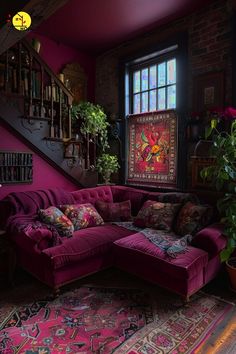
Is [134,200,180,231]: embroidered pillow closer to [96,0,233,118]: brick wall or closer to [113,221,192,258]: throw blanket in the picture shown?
[113,221,192,258]: throw blanket

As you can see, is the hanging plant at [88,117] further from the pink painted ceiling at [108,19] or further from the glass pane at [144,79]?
the pink painted ceiling at [108,19]

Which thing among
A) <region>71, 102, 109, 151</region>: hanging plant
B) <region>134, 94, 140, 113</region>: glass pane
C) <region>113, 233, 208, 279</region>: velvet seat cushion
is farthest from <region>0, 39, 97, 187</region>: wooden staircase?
<region>113, 233, 208, 279</region>: velvet seat cushion

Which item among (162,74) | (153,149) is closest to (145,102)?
(162,74)

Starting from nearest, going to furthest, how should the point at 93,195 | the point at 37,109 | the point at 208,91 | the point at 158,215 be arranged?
the point at 158,215 → the point at 208,91 → the point at 37,109 → the point at 93,195

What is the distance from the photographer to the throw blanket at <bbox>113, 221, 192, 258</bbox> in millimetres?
2470

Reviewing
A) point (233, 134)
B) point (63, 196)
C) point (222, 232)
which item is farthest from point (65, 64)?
point (222, 232)

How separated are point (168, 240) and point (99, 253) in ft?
2.39

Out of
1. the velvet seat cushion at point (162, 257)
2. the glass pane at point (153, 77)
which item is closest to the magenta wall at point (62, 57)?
the glass pane at point (153, 77)

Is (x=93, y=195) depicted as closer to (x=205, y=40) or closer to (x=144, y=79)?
(x=144, y=79)

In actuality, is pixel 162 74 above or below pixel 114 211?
above

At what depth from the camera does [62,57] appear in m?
4.45

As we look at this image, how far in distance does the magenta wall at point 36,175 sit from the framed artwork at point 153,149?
3.51 feet

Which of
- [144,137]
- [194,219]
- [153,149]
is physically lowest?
[194,219]

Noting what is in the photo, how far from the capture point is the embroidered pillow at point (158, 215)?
314 centimetres
